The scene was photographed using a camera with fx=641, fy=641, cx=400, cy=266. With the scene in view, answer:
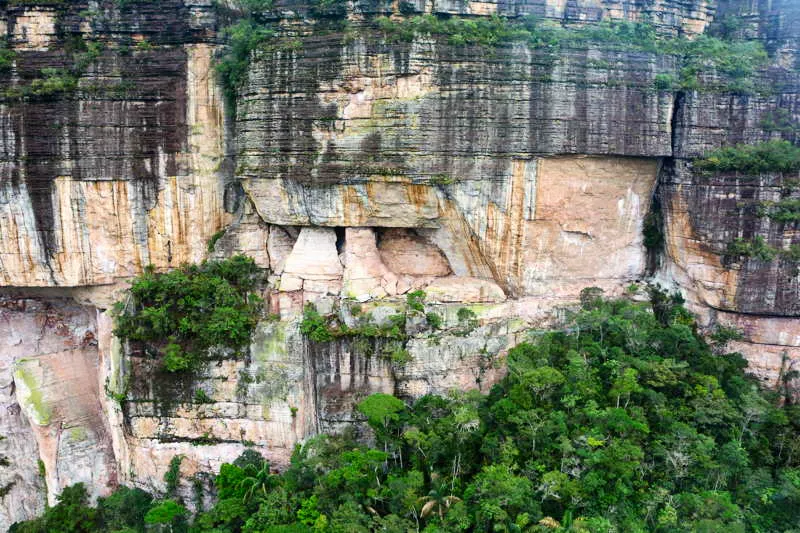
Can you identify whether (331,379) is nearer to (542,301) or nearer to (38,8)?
(542,301)

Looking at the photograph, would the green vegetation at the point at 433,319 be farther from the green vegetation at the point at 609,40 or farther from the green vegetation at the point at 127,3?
the green vegetation at the point at 127,3

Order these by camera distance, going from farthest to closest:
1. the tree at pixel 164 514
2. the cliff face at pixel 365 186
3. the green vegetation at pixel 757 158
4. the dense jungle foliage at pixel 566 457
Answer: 1. the cliff face at pixel 365 186
2. the green vegetation at pixel 757 158
3. the tree at pixel 164 514
4. the dense jungle foliage at pixel 566 457

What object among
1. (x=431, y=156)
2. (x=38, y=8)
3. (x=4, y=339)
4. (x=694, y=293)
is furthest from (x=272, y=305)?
(x=694, y=293)

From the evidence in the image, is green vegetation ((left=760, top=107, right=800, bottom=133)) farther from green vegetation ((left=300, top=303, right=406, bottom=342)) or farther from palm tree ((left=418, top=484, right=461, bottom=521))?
palm tree ((left=418, top=484, right=461, bottom=521))

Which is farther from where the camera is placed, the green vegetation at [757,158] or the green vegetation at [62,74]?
the green vegetation at [62,74]

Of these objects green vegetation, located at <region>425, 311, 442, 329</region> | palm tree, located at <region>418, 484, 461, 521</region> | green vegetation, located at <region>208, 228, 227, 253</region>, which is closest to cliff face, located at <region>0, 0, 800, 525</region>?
green vegetation, located at <region>208, 228, 227, 253</region>

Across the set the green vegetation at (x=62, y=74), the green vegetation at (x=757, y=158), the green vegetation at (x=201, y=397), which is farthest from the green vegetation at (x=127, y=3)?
the green vegetation at (x=757, y=158)

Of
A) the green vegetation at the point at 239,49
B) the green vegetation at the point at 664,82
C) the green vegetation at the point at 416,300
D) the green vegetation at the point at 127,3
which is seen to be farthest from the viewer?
the green vegetation at the point at 416,300

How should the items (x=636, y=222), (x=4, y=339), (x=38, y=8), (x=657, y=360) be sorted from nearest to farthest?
(x=657, y=360)
(x=38, y=8)
(x=636, y=222)
(x=4, y=339)
